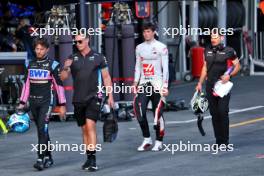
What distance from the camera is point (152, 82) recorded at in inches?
524

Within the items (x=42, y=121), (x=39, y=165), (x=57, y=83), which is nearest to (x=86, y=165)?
(x=39, y=165)

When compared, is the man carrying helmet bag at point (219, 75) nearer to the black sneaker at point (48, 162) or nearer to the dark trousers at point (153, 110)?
the dark trousers at point (153, 110)

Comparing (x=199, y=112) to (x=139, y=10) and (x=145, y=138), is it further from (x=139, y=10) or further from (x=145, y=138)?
(x=139, y=10)

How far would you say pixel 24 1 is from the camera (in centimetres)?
2238

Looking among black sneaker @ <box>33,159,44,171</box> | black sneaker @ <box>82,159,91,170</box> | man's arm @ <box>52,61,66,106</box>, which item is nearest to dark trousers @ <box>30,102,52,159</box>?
black sneaker @ <box>33,159,44,171</box>

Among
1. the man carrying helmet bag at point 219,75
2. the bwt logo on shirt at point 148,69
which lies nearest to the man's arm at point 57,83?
the bwt logo on shirt at point 148,69

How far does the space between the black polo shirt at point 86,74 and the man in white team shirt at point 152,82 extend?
1.68m

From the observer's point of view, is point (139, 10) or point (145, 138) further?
point (139, 10)

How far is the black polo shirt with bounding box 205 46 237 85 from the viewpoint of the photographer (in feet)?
43.2

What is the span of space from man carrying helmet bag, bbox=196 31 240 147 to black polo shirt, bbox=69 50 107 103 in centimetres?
214

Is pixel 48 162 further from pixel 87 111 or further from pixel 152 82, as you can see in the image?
pixel 152 82

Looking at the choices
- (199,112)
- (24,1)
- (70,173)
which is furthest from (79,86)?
(24,1)

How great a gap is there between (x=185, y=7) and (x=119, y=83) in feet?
31.4

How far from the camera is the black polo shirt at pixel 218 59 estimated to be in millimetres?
13172
